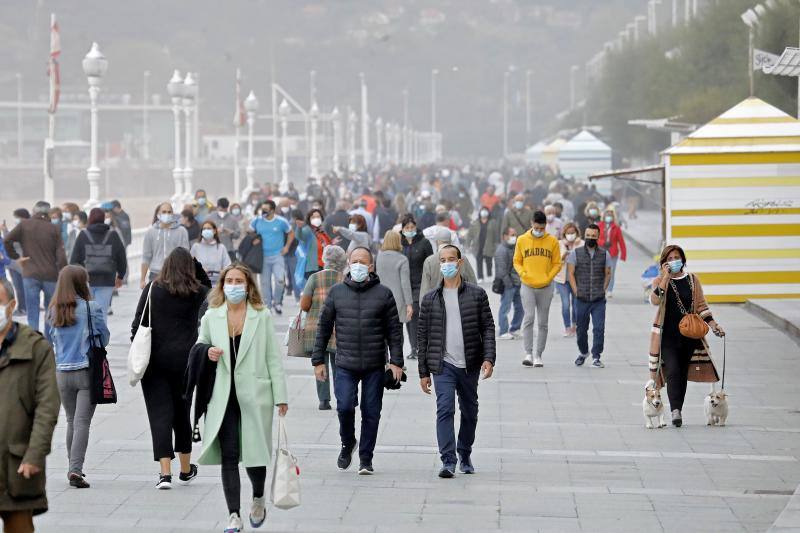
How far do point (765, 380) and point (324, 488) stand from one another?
20.6 ft

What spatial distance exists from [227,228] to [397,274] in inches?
331

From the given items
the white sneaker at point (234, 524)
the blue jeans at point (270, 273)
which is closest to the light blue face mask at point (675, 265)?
the white sneaker at point (234, 524)

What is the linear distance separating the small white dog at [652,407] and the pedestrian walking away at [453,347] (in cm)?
215

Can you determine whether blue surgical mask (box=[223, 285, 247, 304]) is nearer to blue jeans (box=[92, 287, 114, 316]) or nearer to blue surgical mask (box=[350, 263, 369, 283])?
blue surgical mask (box=[350, 263, 369, 283])

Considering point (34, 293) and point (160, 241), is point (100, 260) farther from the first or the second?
point (34, 293)

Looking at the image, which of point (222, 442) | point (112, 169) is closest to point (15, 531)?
point (222, 442)

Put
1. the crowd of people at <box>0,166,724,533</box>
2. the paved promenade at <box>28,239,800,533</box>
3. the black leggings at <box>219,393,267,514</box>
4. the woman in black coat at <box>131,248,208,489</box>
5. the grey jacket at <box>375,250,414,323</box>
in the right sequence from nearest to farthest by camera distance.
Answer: the crowd of people at <box>0,166,724,533</box> → the black leggings at <box>219,393,267,514</box> → the paved promenade at <box>28,239,800,533</box> → the woman in black coat at <box>131,248,208,489</box> → the grey jacket at <box>375,250,414,323</box>

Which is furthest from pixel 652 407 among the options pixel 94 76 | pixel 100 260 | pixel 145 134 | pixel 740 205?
pixel 145 134

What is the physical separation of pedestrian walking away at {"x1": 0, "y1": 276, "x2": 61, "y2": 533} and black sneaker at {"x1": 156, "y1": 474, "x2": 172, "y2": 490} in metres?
2.61

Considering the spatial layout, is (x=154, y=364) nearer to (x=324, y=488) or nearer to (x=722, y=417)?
(x=324, y=488)

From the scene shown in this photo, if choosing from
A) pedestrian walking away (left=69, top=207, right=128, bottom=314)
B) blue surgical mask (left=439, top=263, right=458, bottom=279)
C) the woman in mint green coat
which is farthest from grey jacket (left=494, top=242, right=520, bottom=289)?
the woman in mint green coat

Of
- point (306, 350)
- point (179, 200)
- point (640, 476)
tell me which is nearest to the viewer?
point (640, 476)

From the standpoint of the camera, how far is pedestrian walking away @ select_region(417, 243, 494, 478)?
967 centimetres

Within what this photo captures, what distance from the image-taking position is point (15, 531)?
652cm
